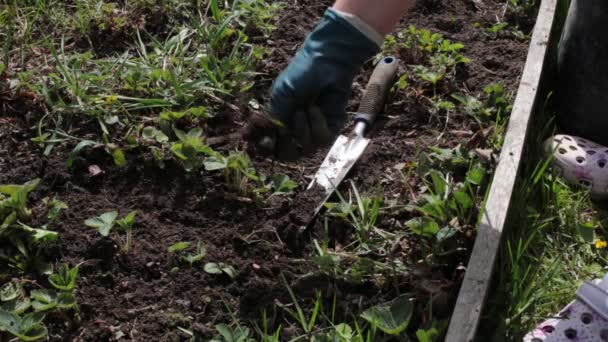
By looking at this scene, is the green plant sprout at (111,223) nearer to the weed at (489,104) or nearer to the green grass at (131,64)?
the green grass at (131,64)

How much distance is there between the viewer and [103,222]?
2.35 m

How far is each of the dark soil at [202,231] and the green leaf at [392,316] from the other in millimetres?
98

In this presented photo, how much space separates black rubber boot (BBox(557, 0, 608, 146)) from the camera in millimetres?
2670

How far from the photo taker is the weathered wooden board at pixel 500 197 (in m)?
2.04

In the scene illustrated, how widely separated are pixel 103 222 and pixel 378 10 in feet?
3.63

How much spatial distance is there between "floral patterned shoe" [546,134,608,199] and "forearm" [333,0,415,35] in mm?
822

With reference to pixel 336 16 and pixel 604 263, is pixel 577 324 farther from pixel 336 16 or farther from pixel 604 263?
pixel 336 16

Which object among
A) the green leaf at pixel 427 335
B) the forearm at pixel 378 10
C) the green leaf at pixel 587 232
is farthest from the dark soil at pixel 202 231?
the forearm at pixel 378 10

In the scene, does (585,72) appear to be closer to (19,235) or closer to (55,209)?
(55,209)

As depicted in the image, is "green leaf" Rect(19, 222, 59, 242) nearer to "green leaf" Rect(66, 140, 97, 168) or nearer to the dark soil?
the dark soil

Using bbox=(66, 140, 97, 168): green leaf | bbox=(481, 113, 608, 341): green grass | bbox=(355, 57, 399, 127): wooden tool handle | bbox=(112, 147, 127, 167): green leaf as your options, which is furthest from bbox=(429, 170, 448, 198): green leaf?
bbox=(66, 140, 97, 168): green leaf

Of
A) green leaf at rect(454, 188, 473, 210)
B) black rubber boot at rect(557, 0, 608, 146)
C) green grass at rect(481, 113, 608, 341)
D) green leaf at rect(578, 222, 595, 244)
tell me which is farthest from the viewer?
black rubber boot at rect(557, 0, 608, 146)

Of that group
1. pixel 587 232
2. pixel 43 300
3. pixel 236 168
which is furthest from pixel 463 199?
pixel 43 300

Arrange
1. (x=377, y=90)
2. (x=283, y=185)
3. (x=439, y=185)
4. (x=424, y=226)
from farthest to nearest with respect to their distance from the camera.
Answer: (x=377, y=90) → (x=283, y=185) → (x=439, y=185) → (x=424, y=226)
